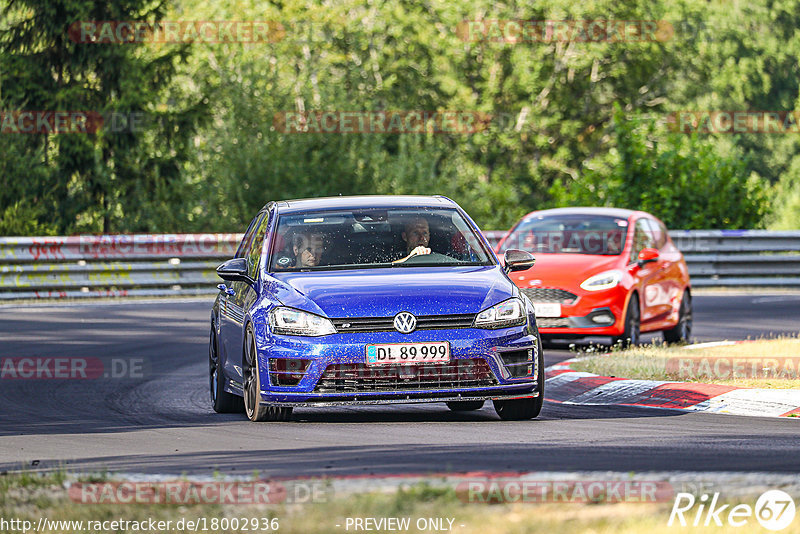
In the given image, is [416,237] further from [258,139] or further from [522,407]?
[258,139]

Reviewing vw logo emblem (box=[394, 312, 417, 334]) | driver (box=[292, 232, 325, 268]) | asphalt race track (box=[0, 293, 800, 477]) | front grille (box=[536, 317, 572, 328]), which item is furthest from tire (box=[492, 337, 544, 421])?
front grille (box=[536, 317, 572, 328])

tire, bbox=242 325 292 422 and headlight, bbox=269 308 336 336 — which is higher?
headlight, bbox=269 308 336 336

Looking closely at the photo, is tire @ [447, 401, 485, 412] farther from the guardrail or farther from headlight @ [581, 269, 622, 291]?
the guardrail

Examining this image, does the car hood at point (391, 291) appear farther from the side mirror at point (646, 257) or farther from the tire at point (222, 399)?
the side mirror at point (646, 257)

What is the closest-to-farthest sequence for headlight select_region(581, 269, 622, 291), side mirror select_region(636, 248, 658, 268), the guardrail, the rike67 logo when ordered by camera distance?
the rike67 logo < headlight select_region(581, 269, 622, 291) < side mirror select_region(636, 248, 658, 268) < the guardrail

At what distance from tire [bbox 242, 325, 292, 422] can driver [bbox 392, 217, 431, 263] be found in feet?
4.25

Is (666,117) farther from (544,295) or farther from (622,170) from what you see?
(544,295)

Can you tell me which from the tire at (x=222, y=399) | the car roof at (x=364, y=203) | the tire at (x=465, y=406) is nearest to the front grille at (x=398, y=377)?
the tire at (x=465, y=406)

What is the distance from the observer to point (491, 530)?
593 cm

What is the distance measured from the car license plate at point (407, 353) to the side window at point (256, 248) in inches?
59.9

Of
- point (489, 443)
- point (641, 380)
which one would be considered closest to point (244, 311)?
point (489, 443)

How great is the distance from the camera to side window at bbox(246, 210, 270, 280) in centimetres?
1180

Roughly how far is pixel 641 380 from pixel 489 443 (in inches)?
164

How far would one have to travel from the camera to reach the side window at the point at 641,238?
1883 centimetres
